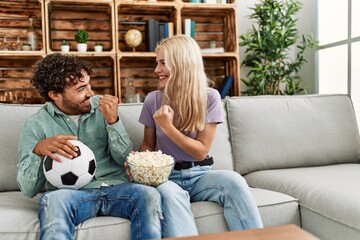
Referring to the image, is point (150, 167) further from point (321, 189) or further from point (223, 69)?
point (223, 69)

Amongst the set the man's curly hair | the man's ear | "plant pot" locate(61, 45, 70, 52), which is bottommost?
the man's ear

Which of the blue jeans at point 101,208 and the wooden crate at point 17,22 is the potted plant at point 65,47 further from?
the blue jeans at point 101,208

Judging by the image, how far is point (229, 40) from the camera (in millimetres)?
3502

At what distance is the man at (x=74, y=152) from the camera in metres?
1.32

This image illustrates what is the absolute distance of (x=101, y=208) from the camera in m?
1.46

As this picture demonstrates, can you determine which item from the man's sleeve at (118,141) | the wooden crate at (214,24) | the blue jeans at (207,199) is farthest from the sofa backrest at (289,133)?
the wooden crate at (214,24)

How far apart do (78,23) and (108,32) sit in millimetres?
267

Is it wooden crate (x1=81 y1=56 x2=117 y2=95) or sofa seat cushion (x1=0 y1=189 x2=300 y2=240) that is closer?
sofa seat cushion (x1=0 y1=189 x2=300 y2=240)

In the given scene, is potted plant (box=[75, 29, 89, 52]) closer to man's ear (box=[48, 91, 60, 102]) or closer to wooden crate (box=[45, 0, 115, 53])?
wooden crate (box=[45, 0, 115, 53])

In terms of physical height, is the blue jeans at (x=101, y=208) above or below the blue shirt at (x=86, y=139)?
below

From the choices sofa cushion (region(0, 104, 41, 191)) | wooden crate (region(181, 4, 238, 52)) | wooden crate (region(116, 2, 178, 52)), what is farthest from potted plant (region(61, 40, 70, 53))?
sofa cushion (region(0, 104, 41, 191))

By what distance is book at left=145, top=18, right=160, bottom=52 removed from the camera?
327 cm

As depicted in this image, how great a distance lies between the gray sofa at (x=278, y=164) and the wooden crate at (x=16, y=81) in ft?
4.77

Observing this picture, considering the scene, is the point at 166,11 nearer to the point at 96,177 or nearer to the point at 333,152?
the point at 333,152
